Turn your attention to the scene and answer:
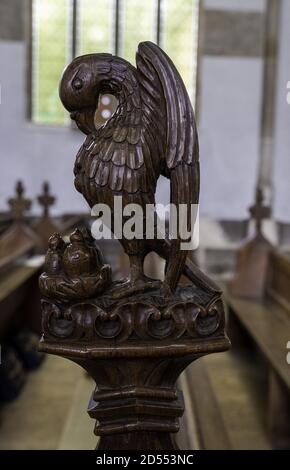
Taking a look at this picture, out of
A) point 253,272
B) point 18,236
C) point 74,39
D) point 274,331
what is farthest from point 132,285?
point 74,39

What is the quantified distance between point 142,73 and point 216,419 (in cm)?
131

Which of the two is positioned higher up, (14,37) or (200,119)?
(14,37)

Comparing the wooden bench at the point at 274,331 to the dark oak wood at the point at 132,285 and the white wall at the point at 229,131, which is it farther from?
the white wall at the point at 229,131

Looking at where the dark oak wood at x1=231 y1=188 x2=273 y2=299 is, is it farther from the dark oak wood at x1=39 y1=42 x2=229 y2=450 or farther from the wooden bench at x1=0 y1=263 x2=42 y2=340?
the dark oak wood at x1=39 y1=42 x2=229 y2=450

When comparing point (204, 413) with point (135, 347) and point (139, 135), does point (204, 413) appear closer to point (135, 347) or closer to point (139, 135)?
point (135, 347)

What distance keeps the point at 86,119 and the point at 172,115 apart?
150mm

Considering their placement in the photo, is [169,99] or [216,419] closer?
[169,99]

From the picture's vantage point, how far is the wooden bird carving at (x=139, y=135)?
2.60 feet

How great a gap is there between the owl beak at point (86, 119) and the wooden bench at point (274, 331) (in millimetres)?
1627

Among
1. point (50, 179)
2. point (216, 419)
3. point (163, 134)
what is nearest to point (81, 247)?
point (163, 134)

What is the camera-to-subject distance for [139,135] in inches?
31.8

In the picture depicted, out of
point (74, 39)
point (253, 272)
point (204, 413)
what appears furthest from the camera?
point (74, 39)

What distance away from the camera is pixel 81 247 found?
80cm

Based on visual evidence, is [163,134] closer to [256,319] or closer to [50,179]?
[256,319]
